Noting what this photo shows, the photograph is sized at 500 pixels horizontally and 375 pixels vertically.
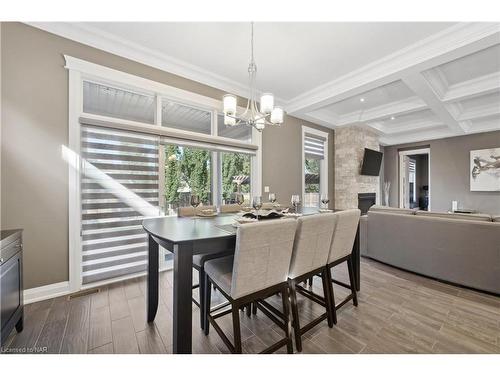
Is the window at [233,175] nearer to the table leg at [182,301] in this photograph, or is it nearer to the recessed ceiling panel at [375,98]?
the table leg at [182,301]

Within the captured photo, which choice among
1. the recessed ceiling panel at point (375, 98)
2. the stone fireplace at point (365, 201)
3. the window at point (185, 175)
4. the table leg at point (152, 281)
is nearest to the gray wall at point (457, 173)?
the stone fireplace at point (365, 201)

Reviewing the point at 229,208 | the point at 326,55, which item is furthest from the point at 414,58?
the point at 229,208

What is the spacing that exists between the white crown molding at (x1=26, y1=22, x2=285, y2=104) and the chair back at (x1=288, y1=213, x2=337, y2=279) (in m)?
2.68

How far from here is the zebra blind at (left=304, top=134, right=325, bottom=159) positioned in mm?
4872

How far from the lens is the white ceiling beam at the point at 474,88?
3039mm

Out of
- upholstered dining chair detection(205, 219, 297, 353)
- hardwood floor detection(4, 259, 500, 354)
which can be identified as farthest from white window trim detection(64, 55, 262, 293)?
upholstered dining chair detection(205, 219, 297, 353)

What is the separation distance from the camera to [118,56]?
2539 millimetres

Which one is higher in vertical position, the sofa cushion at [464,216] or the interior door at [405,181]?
the interior door at [405,181]

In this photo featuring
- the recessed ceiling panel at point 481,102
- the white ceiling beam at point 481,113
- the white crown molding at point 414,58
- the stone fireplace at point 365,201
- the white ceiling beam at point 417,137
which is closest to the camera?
the white crown molding at point 414,58

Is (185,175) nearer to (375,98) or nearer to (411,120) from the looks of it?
(375,98)

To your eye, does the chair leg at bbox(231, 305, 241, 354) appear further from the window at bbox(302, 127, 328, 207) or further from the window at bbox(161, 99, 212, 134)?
the window at bbox(302, 127, 328, 207)

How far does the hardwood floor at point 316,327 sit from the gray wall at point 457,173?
14.8 feet

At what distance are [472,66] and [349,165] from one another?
262 centimetres

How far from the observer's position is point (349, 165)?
5.16 meters
